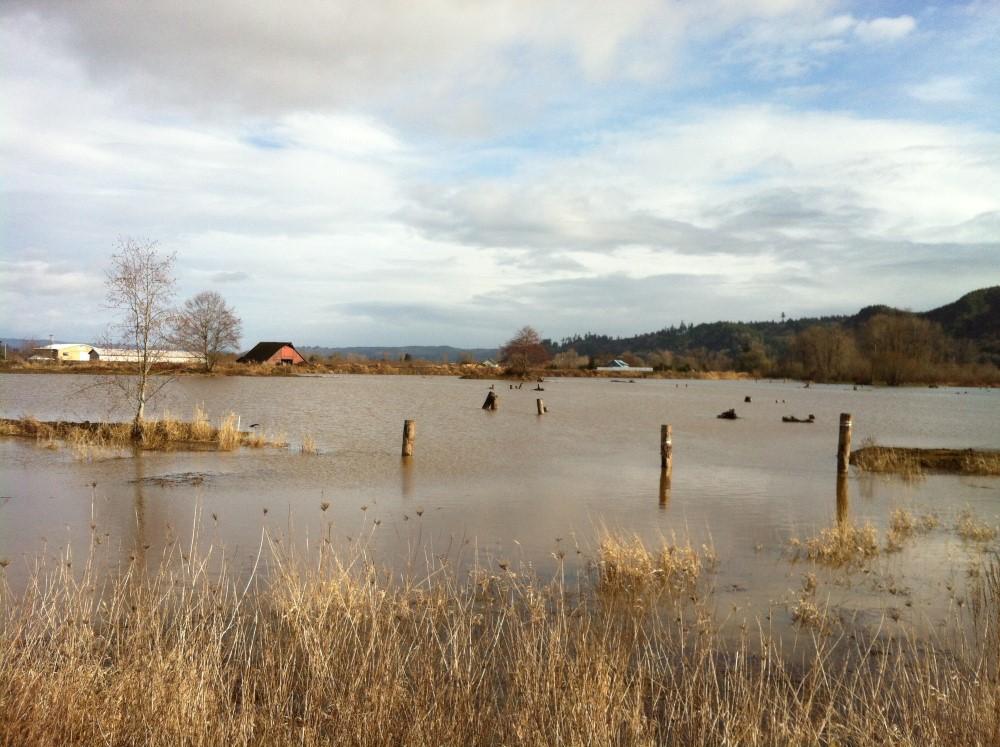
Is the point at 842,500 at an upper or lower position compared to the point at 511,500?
lower

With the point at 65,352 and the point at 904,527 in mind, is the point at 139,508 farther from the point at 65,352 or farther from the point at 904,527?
the point at 65,352

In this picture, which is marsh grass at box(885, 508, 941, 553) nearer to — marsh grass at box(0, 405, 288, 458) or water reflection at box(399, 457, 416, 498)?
water reflection at box(399, 457, 416, 498)

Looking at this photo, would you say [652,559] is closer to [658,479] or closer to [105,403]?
[658,479]

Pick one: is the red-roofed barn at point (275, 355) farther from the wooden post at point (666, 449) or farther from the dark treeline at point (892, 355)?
the wooden post at point (666, 449)

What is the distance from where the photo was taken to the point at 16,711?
4.38 m

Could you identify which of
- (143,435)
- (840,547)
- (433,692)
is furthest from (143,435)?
(433,692)

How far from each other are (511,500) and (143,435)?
41.0ft

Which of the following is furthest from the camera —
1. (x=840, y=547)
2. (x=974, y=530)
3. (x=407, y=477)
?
(x=407, y=477)

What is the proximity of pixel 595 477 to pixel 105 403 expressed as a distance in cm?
2861

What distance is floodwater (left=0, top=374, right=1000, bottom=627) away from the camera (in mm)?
10344

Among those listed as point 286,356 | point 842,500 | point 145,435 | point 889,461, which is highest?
point 286,356

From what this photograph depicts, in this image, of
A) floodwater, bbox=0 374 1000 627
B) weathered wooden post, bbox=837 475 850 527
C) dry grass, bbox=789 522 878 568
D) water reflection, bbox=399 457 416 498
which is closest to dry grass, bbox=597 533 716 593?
floodwater, bbox=0 374 1000 627

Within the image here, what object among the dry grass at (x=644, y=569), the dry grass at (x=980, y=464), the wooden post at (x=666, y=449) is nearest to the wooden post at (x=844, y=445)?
the dry grass at (x=980, y=464)

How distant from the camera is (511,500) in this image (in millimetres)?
15969
